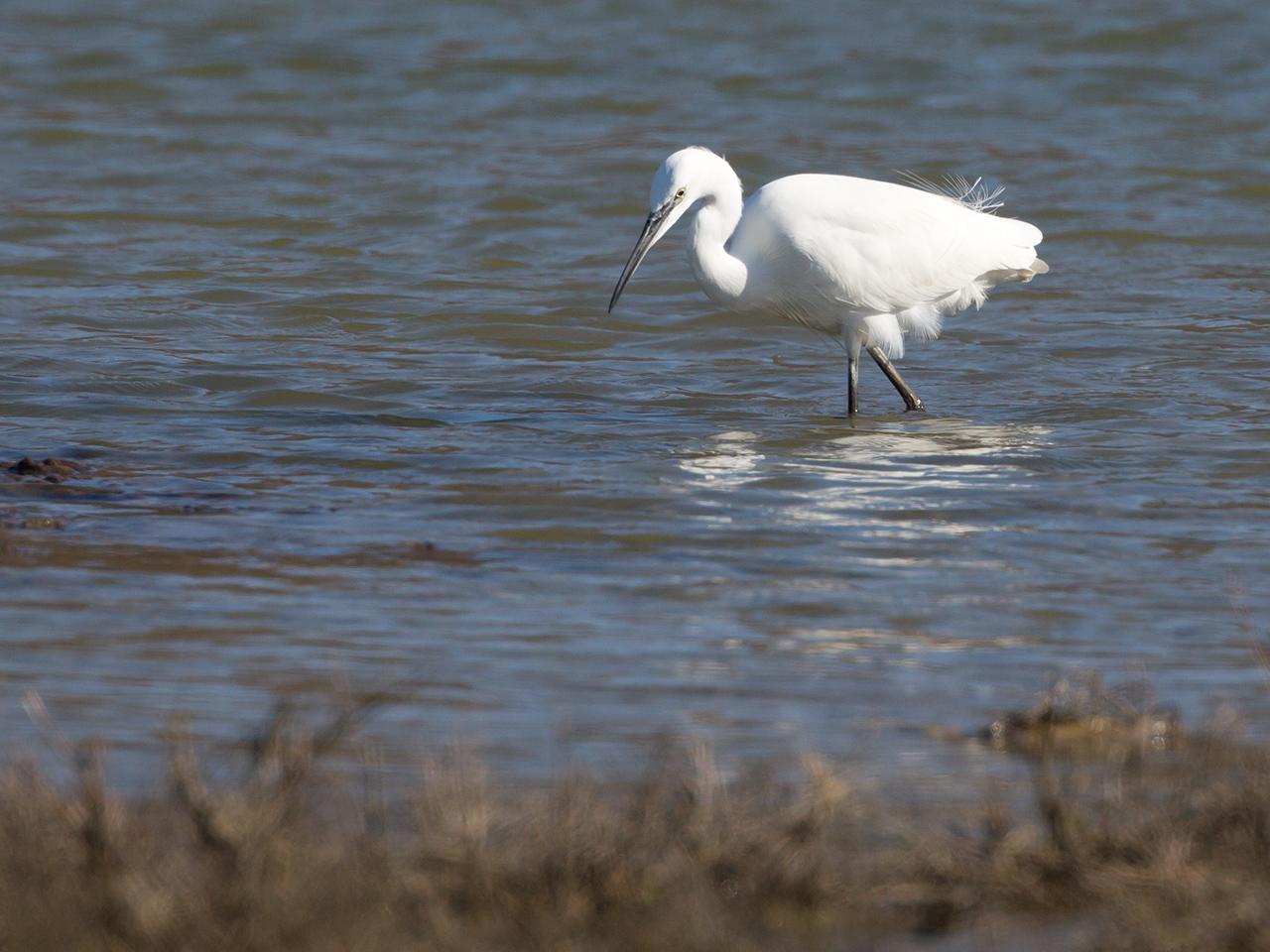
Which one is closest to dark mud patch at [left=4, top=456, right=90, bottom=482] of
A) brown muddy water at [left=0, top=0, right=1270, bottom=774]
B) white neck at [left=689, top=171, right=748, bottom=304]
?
brown muddy water at [left=0, top=0, right=1270, bottom=774]

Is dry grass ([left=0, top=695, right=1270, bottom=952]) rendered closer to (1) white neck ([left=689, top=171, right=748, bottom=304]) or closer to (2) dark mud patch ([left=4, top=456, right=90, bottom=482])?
(2) dark mud patch ([left=4, top=456, right=90, bottom=482])

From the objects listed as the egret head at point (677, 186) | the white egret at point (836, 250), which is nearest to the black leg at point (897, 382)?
the white egret at point (836, 250)

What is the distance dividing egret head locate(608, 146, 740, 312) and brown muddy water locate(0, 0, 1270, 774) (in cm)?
79

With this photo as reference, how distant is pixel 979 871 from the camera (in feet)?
9.63

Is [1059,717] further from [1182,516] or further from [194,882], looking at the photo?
[1182,516]

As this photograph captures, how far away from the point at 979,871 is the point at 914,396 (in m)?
5.12

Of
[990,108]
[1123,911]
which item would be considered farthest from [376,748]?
[990,108]

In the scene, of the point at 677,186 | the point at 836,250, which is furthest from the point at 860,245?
the point at 677,186

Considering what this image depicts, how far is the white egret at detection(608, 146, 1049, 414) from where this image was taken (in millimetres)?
7285

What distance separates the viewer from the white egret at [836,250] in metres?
7.29

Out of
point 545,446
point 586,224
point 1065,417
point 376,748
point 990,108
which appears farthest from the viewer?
point 990,108

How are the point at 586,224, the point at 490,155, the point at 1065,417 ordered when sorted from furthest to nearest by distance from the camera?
the point at 490,155 < the point at 586,224 < the point at 1065,417

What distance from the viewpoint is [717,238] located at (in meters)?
7.35

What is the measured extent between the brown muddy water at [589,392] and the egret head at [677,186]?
79 centimetres
